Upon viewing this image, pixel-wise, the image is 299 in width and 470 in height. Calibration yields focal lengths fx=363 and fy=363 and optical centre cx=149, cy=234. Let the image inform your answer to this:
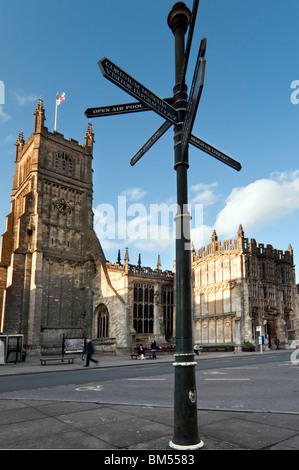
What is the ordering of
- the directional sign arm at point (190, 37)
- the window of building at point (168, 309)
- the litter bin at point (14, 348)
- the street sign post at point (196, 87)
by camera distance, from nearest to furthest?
1. the street sign post at point (196, 87)
2. the directional sign arm at point (190, 37)
3. the litter bin at point (14, 348)
4. the window of building at point (168, 309)

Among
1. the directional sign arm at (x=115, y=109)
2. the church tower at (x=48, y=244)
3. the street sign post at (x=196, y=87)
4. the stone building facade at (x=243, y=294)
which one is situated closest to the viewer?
the street sign post at (x=196, y=87)

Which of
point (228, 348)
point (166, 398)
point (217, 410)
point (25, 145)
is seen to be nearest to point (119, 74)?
point (217, 410)

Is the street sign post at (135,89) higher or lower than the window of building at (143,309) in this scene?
higher

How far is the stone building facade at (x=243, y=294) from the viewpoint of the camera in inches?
1565

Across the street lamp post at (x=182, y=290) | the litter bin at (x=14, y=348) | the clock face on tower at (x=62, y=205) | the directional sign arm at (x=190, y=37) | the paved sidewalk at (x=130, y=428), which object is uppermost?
the clock face on tower at (x=62, y=205)

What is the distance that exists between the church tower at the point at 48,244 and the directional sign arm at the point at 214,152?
106 ft

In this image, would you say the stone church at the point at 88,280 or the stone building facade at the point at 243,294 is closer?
the stone church at the point at 88,280

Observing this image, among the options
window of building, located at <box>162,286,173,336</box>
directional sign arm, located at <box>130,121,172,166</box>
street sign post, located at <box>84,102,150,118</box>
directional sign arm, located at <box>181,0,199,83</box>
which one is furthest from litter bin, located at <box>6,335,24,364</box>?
directional sign arm, located at <box>181,0,199,83</box>

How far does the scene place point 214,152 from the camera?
511 centimetres

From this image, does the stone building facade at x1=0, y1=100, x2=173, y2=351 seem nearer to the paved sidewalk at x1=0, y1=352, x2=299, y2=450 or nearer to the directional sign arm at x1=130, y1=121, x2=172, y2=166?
the paved sidewalk at x1=0, y1=352, x2=299, y2=450

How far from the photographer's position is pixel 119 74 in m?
4.06

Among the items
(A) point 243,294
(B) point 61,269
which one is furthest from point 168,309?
(B) point 61,269

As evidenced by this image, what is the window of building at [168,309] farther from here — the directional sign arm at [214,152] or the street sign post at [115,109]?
the street sign post at [115,109]

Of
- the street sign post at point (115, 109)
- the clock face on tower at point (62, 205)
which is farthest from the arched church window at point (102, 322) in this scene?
the street sign post at point (115, 109)
